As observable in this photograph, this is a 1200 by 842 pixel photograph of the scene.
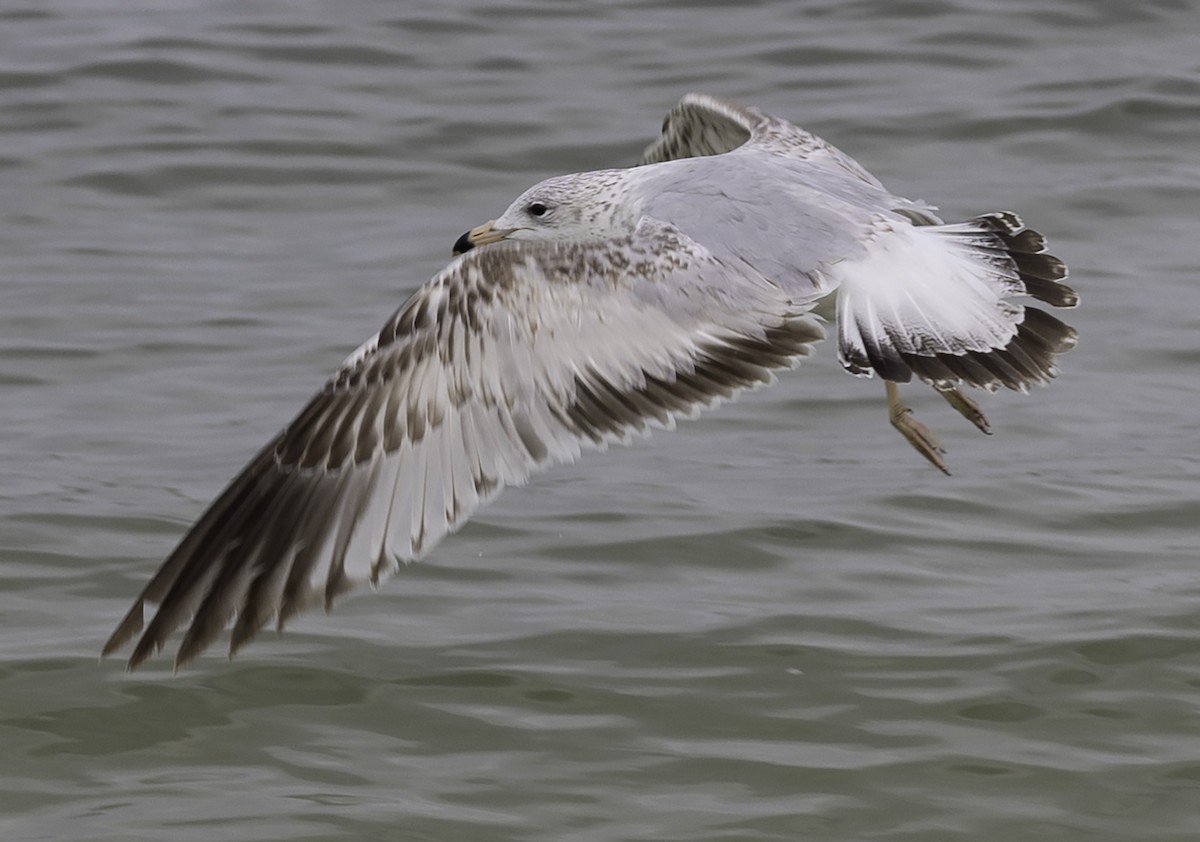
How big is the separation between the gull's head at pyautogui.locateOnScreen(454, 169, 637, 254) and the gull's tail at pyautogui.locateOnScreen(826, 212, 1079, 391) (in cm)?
76

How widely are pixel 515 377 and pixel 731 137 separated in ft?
7.13

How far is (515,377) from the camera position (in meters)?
4.96

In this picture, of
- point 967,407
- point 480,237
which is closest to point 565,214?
point 480,237

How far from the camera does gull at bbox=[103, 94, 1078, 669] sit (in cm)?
489

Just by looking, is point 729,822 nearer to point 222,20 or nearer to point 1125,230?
point 1125,230

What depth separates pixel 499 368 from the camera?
4.96 m

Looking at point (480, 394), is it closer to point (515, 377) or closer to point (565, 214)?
point (515, 377)

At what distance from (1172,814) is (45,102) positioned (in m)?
7.29

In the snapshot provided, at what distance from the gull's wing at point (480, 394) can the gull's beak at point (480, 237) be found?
39.6 inches

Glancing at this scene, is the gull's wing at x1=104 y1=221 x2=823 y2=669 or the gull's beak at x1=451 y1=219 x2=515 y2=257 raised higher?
the gull's beak at x1=451 y1=219 x2=515 y2=257

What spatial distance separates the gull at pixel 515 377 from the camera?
193 inches

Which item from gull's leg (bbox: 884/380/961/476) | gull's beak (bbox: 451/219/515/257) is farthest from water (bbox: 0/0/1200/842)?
gull's beak (bbox: 451/219/515/257)

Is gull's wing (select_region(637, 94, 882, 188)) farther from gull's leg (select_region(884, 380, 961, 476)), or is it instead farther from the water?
the water

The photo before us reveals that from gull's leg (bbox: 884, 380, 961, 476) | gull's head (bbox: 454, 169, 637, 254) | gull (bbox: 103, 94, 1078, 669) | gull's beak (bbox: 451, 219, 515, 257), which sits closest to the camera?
gull (bbox: 103, 94, 1078, 669)
